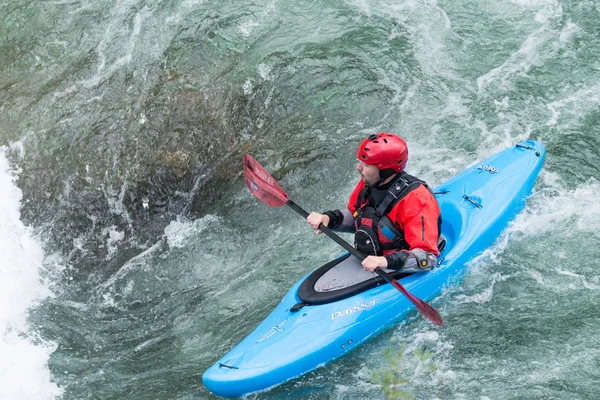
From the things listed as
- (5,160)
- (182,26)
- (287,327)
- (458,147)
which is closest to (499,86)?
(458,147)

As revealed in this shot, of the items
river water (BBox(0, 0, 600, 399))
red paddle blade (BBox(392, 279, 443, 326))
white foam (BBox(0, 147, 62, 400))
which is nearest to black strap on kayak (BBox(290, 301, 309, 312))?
river water (BBox(0, 0, 600, 399))

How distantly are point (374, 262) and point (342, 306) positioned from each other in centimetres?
46

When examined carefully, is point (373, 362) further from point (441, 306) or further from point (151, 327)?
point (151, 327)

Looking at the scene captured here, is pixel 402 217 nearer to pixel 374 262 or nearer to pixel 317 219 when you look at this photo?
pixel 374 262

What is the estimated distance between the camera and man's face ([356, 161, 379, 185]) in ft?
15.4

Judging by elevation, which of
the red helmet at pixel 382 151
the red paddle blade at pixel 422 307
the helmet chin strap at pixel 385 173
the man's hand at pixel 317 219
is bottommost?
the red paddle blade at pixel 422 307

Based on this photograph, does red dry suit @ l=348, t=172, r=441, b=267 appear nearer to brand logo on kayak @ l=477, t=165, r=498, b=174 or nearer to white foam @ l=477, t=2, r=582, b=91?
brand logo on kayak @ l=477, t=165, r=498, b=174

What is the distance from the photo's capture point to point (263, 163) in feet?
23.2

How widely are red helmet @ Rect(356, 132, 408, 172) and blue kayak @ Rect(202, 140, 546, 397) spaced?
35.5 inches

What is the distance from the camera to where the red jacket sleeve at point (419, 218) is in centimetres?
471

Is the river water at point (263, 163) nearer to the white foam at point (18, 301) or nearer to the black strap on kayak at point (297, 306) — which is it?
the white foam at point (18, 301)

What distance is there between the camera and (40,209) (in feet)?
22.6

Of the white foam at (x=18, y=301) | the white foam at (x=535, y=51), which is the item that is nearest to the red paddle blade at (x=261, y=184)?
the white foam at (x=18, y=301)

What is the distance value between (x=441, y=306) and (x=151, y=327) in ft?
7.79
